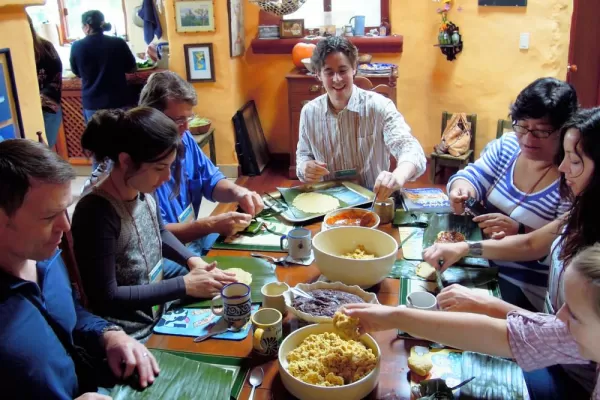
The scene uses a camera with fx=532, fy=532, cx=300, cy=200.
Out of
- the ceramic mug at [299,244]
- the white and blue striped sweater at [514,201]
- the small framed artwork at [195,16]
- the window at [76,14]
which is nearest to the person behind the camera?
the ceramic mug at [299,244]

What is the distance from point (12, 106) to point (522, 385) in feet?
6.47

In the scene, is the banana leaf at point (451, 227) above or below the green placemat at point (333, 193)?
below

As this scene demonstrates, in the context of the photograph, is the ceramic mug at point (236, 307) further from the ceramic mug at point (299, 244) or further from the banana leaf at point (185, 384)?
the ceramic mug at point (299, 244)

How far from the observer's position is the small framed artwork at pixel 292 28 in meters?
4.68

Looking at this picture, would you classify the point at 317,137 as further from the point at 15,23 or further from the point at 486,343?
the point at 486,343

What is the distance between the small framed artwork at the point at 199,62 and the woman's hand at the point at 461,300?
3.53 metres

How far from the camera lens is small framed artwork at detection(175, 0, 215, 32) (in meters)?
4.30

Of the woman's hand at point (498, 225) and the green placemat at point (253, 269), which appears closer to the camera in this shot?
the green placemat at point (253, 269)

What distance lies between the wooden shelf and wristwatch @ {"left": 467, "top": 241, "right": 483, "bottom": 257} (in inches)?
126

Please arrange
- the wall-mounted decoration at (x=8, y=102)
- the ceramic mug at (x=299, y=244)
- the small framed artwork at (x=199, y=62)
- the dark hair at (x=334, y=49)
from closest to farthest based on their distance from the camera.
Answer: the ceramic mug at (x=299, y=244), the wall-mounted decoration at (x=8, y=102), the dark hair at (x=334, y=49), the small framed artwork at (x=199, y=62)

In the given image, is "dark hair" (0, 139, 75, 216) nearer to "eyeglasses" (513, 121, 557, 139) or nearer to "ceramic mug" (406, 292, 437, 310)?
"ceramic mug" (406, 292, 437, 310)

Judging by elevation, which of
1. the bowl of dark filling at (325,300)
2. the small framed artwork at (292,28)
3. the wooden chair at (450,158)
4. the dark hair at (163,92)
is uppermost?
the small framed artwork at (292,28)

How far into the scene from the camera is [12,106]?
2041 millimetres

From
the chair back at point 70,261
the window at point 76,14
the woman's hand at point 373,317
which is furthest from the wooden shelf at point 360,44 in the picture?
the woman's hand at point 373,317
